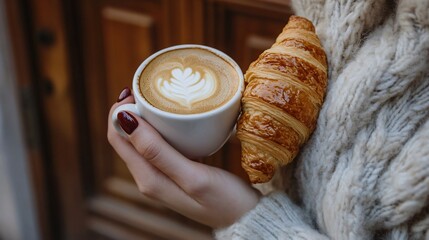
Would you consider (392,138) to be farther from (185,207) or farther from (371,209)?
(185,207)

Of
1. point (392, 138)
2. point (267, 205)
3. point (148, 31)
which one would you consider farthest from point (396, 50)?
point (148, 31)

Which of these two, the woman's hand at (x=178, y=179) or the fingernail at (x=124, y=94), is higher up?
the fingernail at (x=124, y=94)

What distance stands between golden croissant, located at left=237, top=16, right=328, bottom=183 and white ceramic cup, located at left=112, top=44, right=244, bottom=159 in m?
0.02

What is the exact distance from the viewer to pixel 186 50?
2.52 feet

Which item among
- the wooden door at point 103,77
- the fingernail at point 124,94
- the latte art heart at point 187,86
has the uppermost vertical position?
the latte art heart at point 187,86

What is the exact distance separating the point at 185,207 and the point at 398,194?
0.25m

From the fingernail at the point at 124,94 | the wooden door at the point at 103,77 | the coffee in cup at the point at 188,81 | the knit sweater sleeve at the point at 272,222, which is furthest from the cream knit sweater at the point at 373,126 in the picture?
the wooden door at the point at 103,77

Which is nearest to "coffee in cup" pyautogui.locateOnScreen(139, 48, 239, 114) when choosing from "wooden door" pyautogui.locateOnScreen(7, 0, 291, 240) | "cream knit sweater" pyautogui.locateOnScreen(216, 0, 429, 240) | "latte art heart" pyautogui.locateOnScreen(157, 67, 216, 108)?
"latte art heart" pyautogui.locateOnScreen(157, 67, 216, 108)

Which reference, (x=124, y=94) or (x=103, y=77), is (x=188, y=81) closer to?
(x=124, y=94)

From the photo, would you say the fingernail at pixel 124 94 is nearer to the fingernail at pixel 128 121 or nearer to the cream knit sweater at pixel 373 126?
the fingernail at pixel 128 121

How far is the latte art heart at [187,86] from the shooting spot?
72 centimetres

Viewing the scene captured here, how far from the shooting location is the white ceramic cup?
692 millimetres

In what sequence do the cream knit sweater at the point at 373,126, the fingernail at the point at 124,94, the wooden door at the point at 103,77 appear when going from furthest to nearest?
the wooden door at the point at 103,77
the fingernail at the point at 124,94
the cream knit sweater at the point at 373,126

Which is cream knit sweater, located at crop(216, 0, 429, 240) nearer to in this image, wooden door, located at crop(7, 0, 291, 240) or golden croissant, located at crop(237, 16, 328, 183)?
golden croissant, located at crop(237, 16, 328, 183)
